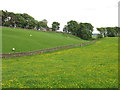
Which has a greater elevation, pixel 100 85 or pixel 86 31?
pixel 86 31

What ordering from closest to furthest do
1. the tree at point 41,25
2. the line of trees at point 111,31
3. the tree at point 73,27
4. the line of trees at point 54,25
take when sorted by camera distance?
the line of trees at point 54,25, the tree at point 73,27, the tree at point 41,25, the line of trees at point 111,31

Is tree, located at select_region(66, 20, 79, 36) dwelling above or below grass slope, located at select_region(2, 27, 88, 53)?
above

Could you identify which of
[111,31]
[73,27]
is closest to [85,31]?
[73,27]

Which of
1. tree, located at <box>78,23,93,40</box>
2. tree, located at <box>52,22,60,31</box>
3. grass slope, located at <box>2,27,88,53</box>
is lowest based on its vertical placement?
grass slope, located at <box>2,27,88,53</box>

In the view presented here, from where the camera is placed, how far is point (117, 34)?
577 ft

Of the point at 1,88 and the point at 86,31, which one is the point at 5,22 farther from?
the point at 1,88

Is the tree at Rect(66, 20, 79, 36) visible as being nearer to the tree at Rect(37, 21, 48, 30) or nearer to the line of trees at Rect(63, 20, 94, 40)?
the line of trees at Rect(63, 20, 94, 40)

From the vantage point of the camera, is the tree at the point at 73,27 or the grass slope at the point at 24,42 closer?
the grass slope at the point at 24,42

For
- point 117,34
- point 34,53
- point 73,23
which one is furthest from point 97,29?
point 34,53

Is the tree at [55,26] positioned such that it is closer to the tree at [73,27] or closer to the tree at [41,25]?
the tree at [41,25]

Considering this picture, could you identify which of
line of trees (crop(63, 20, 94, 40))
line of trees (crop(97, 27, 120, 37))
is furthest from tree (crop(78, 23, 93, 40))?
line of trees (crop(97, 27, 120, 37))

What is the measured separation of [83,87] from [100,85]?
1706mm

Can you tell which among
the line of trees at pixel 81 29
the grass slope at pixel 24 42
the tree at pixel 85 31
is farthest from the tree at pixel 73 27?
the grass slope at pixel 24 42

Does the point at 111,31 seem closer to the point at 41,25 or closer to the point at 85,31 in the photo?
the point at 85,31
